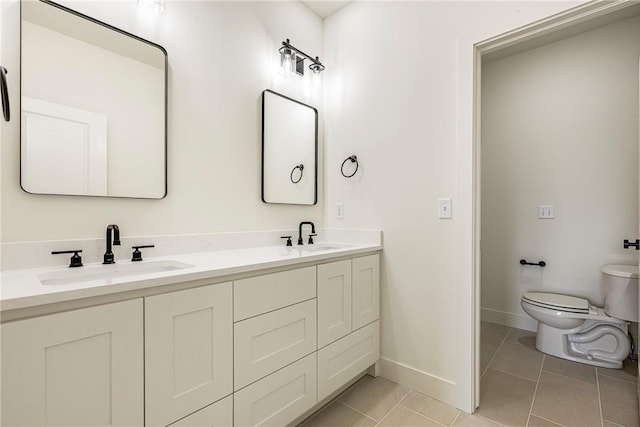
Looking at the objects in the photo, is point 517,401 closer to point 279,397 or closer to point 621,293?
point 621,293

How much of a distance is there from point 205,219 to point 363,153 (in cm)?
116

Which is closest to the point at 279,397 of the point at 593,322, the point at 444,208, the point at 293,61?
the point at 444,208

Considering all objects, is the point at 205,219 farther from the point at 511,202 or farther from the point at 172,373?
the point at 511,202

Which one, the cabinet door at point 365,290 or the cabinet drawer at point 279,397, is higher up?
the cabinet door at point 365,290

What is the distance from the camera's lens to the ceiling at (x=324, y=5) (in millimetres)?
2269

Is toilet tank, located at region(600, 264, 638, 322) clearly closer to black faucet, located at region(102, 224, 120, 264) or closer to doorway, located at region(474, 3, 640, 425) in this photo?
doorway, located at region(474, 3, 640, 425)

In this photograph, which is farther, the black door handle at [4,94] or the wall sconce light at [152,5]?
the wall sconce light at [152,5]

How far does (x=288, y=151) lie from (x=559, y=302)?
238 centimetres

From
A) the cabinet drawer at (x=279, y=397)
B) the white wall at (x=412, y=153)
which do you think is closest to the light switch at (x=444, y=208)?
the white wall at (x=412, y=153)

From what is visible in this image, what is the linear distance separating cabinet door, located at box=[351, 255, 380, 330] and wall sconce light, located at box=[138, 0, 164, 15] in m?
1.65

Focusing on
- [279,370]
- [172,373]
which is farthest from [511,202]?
[172,373]

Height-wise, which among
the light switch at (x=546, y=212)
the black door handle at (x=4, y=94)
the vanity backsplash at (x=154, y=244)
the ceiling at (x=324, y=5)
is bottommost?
the vanity backsplash at (x=154, y=244)

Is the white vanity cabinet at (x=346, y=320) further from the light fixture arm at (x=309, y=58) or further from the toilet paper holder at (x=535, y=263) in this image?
the toilet paper holder at (x=535, y=263)

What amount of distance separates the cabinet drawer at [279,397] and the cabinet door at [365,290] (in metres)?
0.44
